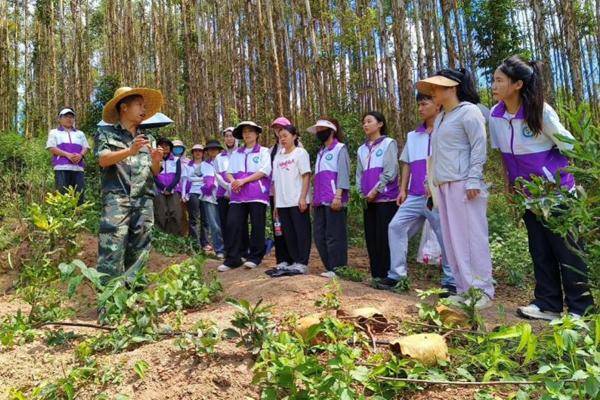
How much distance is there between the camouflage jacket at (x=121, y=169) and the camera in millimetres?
3572

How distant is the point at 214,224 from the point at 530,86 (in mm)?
4278

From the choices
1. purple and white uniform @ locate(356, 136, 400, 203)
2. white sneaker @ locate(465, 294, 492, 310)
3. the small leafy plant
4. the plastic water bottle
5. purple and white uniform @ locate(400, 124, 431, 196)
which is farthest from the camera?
the plastic water bottle

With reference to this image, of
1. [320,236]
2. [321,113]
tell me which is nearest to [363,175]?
[320,236]

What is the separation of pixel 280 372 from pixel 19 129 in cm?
1889

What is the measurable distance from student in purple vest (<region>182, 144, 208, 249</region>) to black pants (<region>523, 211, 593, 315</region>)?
4.50 m

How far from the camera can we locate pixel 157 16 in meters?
18.6

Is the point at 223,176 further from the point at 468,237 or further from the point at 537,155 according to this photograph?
the point at 537,155

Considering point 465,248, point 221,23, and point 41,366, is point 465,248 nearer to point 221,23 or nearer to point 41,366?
point 41,366

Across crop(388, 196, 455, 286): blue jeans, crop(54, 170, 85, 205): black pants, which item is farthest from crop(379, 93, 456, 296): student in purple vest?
crop(54, 170, 85, 205): black pants

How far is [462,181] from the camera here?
10.3ft

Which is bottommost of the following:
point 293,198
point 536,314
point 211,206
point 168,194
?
point 536,314

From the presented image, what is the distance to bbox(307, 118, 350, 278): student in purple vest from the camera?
441cm

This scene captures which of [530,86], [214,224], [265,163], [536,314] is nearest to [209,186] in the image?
[214,224]

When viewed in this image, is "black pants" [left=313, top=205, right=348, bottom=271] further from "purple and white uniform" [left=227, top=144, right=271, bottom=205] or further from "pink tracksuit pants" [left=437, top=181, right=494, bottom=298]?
"pink tracksuit pants" [left=437, top=181, right=494, bottom=298]
